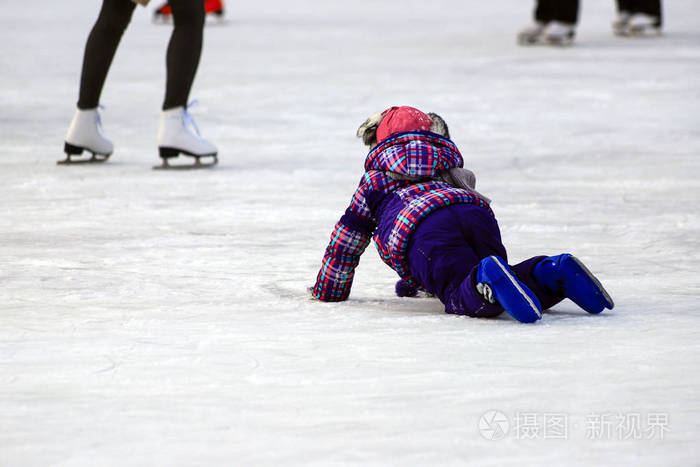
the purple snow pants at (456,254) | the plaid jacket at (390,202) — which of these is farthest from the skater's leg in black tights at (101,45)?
the purple snow pants at (456,254)

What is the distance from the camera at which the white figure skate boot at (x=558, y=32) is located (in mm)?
8617

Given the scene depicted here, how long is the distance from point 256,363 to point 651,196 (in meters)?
2.31

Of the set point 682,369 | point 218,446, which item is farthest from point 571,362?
point 218,446

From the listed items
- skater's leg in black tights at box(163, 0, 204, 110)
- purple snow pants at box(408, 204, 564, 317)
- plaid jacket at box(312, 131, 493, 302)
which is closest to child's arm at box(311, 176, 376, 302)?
plaid jacket at box(312, 131, 493, 302)

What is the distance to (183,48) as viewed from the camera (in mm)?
4211

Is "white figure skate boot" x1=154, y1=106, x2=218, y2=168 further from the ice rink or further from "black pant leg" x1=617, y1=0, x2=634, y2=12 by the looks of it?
"black pant leg" x1=617, y1=0, x2=634, y2=12

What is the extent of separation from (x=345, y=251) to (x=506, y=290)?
0.44 meters

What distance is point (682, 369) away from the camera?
1.76 metres

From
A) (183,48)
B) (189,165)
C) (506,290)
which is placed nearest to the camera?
(506,290)

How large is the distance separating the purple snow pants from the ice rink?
5 cm

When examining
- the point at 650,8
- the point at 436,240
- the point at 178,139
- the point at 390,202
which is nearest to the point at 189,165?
the point at 178,139

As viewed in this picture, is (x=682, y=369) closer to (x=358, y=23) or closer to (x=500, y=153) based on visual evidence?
(x=500, y=153)

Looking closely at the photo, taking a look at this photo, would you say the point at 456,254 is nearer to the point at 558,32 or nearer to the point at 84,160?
the point at 84,160

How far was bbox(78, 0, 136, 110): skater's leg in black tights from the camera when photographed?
4.31 meters
